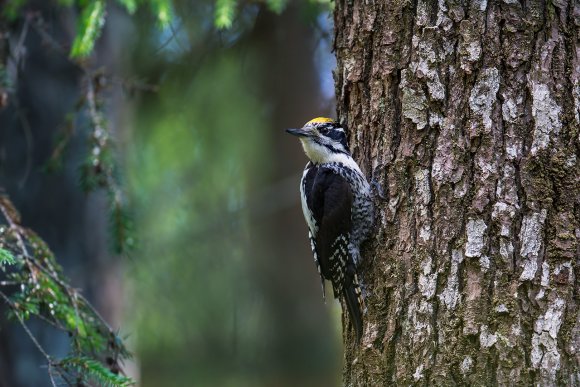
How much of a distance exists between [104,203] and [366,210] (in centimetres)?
241

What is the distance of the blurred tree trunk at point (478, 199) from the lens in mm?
2672

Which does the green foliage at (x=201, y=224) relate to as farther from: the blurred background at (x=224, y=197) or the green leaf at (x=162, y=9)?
the green leaf at (x=162, y=9)

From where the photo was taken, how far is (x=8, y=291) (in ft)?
14.4

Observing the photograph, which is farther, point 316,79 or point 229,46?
point 316,79

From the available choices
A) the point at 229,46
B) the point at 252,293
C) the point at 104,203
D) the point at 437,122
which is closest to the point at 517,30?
the point at 437,122

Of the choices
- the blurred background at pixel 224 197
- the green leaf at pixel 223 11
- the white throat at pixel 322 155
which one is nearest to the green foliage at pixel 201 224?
the blurred background at pixel 224 197

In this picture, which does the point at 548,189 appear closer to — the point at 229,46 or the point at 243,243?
the point at 229,46

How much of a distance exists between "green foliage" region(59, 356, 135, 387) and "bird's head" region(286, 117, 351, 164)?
5.32ft

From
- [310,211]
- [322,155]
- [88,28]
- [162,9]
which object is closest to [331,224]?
[310,211]

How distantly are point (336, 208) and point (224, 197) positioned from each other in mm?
3740

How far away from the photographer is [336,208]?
12.7ft

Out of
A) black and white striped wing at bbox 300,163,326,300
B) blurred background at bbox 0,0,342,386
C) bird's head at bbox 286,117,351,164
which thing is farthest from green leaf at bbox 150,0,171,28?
blurred background at bbox 0,0,342,386

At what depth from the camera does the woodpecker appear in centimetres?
341

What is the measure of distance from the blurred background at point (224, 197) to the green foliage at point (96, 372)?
2.56m
